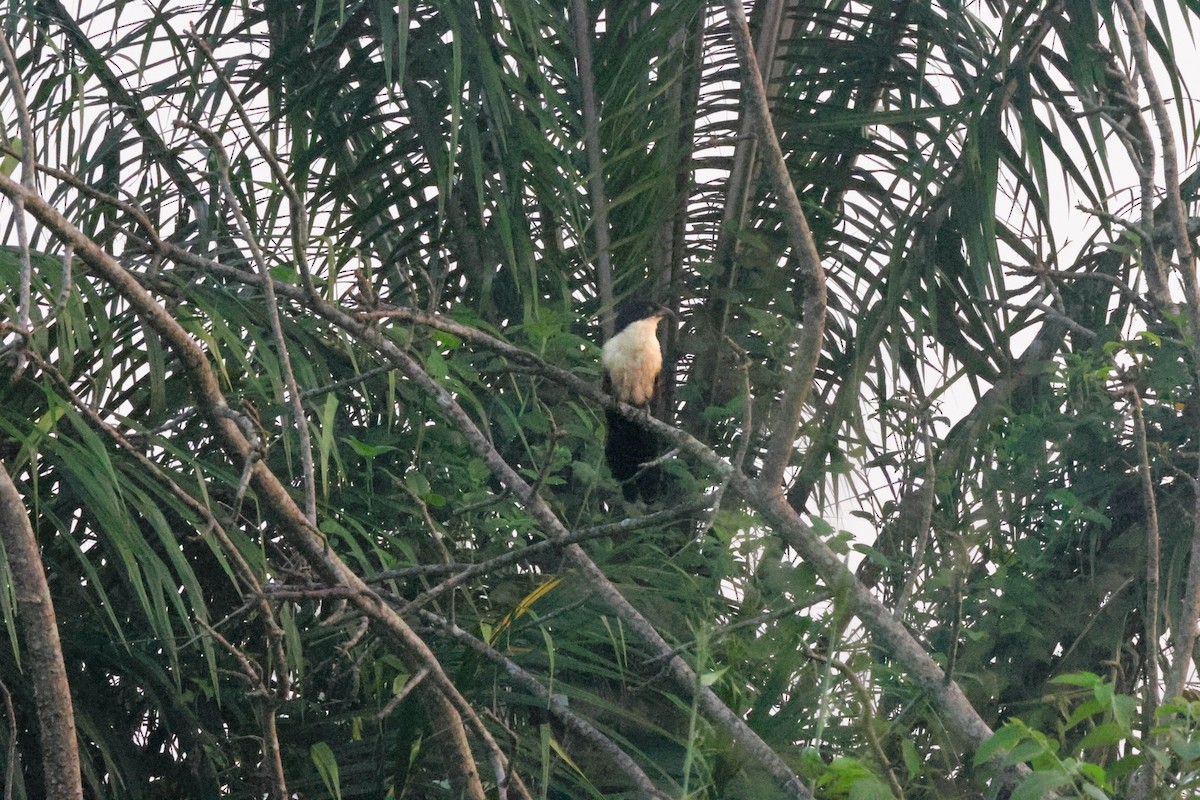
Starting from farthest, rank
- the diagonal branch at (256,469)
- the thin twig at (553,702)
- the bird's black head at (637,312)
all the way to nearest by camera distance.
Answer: the bird's black head at (637,312) < the thin twig at (553,702) < the diagonal branch at (256,469)

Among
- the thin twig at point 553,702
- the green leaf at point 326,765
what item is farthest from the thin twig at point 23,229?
the green leaf at point 326,765

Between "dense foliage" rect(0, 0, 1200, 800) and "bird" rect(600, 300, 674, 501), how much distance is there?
0.09 m

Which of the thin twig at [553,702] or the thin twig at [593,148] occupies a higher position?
the thin twig at [593,148]

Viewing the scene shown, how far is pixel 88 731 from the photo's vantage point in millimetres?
2611

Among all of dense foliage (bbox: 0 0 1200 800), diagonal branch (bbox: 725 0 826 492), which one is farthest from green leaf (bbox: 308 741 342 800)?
diagonal branch (bbox: 725 0 826 492)

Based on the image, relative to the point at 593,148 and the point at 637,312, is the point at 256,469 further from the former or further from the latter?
the point at 637,312

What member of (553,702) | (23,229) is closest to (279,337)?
(23,229)

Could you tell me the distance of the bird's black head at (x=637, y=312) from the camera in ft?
14.1

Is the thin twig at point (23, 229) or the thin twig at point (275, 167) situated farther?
the thin twig at point (275, 167)

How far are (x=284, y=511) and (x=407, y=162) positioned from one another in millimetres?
2522

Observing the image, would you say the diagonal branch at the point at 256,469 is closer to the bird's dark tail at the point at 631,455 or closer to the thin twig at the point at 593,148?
the bird's dark tail at the point at 631,455

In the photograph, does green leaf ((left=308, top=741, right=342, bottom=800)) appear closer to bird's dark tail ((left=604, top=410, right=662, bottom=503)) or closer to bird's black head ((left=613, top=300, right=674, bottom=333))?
bird's dark tail ((left=604, top=410, right=662, bottom=503))

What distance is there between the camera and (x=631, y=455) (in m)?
4.32

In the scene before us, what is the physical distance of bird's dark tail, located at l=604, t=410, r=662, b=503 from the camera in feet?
13.6
